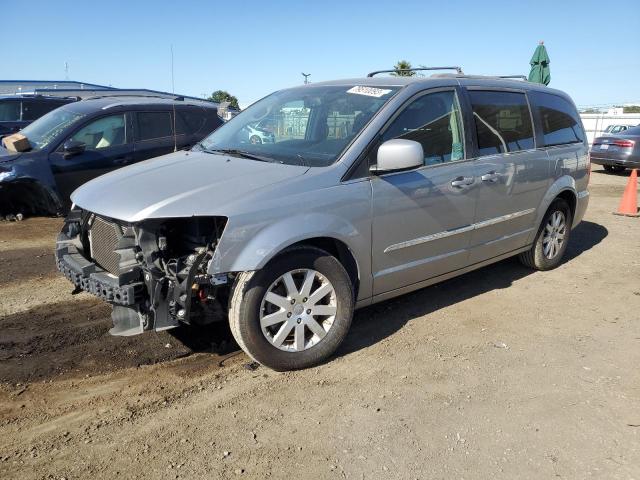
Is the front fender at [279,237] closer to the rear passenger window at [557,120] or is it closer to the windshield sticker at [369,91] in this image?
the windshield sticker at [369,91]

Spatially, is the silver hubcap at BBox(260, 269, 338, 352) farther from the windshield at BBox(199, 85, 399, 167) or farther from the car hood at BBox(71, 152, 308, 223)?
the windshield at BBox(199, 85, 399, 167)

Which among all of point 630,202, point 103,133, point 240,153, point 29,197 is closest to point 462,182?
point 240,153

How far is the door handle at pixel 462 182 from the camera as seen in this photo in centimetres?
426

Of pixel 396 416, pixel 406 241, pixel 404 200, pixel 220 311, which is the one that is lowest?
pixel 396 416

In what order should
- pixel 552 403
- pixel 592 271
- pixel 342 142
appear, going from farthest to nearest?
pixel 592 271, pixel 342 142, pixel 552 403

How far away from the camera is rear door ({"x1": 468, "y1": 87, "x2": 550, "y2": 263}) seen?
4.59 metres

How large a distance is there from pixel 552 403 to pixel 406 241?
144 cm

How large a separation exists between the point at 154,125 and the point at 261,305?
A: 5391 millimetres

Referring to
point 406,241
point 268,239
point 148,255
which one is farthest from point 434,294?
point 148,255

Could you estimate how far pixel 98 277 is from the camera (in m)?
3.40

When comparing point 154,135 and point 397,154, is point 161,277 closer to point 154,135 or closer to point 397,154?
point 397,154

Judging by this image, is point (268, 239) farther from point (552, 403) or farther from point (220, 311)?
point (552, 403)

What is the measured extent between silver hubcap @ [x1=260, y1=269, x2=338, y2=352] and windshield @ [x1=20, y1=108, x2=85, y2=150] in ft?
17.6

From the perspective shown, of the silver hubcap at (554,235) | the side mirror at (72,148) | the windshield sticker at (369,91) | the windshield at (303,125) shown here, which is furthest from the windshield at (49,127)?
the silver hubcap at (554,235)
